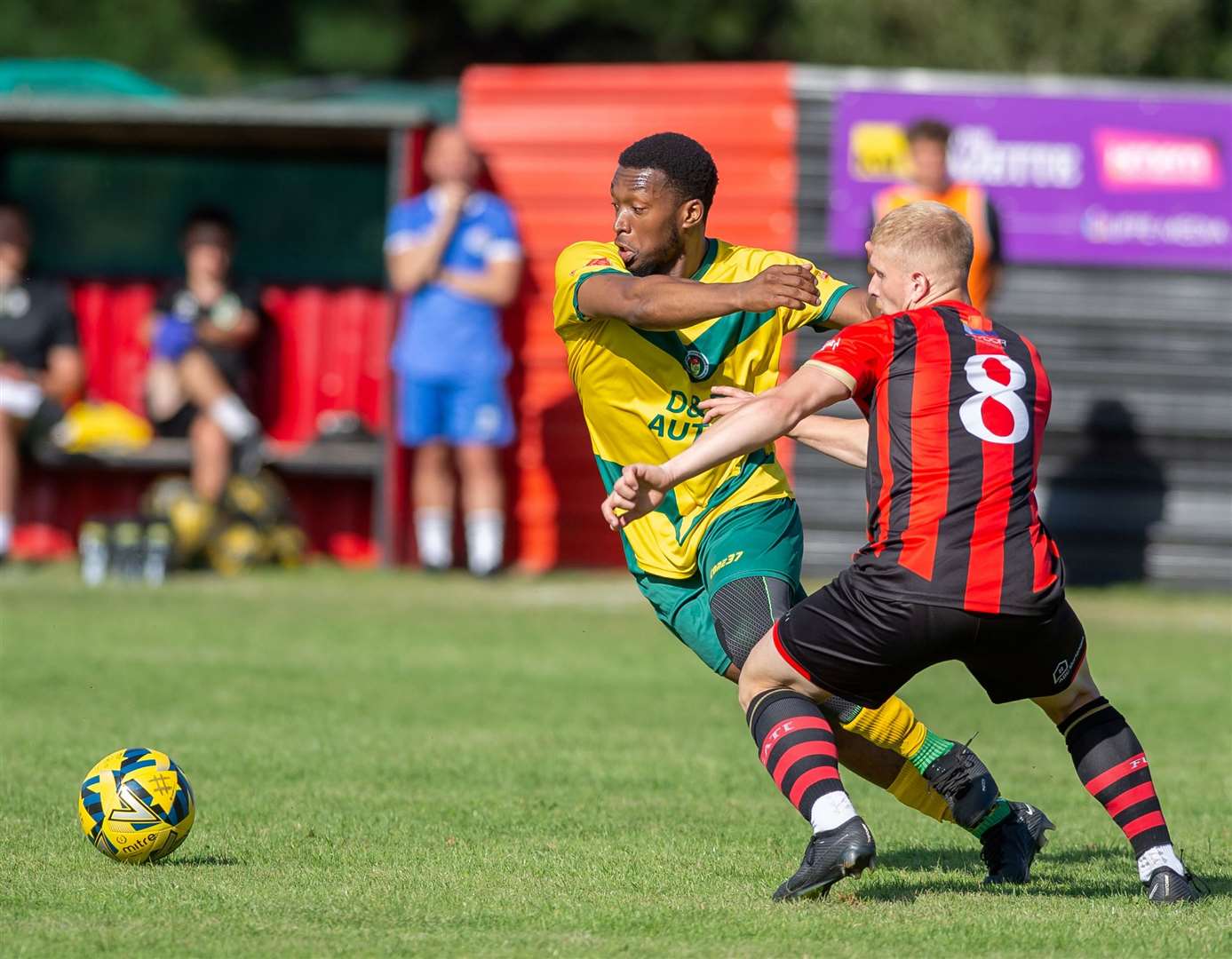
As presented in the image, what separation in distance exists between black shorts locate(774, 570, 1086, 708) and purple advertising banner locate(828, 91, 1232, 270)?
8.69 metres

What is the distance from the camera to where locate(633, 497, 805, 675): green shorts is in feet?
19.5

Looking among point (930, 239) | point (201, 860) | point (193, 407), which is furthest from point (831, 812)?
point (193, 407)

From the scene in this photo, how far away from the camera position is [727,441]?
510cm

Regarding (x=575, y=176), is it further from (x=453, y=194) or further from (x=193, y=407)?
(x=193, y=407)

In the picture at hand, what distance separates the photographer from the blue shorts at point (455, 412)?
13.5 meters

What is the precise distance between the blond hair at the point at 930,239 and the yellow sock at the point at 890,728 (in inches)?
51.5

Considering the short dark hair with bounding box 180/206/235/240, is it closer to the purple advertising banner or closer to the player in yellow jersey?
the purple advertising banner

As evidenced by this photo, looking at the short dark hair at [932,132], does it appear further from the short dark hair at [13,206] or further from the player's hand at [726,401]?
the player's hand at [726,401]

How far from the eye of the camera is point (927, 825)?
22.9 feet

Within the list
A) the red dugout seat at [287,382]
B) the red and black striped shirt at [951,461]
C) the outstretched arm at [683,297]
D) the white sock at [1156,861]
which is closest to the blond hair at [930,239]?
the red and black striped shirt at [951,461]

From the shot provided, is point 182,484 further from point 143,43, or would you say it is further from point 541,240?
point 143,43

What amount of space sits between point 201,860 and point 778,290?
2473 millimetres

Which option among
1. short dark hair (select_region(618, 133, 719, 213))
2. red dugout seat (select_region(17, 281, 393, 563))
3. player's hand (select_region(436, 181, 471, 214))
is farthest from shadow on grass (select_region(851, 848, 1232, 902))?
red dugout seat (select_region(17, 281, 393, 563))

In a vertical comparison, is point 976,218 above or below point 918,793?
above
